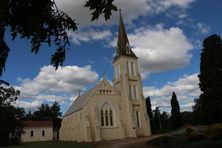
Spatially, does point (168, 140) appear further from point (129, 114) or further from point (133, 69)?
point (133, 69)

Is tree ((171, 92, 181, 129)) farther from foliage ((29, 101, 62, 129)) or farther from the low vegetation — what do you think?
foliage ((29, 101, 62, 129))

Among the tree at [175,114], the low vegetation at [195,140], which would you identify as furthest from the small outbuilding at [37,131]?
the low vegetation at [195,140]

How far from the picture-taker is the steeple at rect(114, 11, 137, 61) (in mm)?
48787

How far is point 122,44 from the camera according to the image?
49.5m

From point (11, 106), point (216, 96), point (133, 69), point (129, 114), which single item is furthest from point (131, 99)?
point (11, 106)

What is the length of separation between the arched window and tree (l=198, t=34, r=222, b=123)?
49.6 ft

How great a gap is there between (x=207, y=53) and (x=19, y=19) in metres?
41.5

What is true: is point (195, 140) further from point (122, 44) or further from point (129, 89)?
point (122, 44)

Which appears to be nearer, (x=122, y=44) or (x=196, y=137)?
(x=196, y=137)

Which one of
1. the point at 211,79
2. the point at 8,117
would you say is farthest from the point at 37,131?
the point at 211,79

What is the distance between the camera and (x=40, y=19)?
5457 mm

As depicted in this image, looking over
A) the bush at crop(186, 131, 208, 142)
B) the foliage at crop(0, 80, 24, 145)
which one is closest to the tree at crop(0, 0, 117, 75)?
the bush at crop(186, 131, 208, 142)

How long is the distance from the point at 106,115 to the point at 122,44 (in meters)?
14.3

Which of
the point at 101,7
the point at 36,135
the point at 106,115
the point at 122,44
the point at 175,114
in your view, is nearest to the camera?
the point at 101,7
